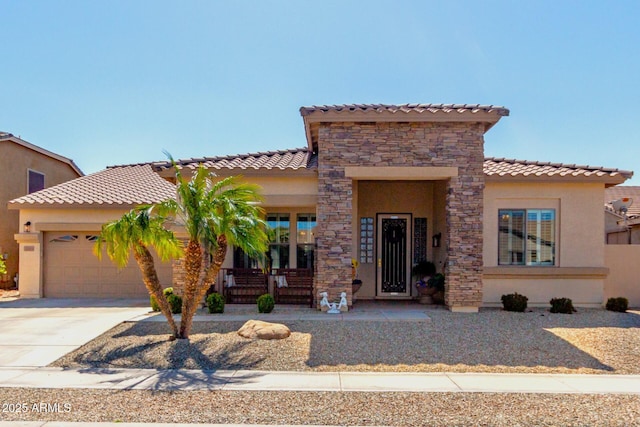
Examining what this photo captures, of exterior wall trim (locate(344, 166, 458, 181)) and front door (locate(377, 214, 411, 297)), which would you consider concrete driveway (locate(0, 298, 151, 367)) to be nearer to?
exterior wall trim (locate(344, 166, 458, 181))

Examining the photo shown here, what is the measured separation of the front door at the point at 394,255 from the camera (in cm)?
1339

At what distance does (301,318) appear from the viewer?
9.93m

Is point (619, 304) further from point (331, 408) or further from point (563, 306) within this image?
point (331, 408)

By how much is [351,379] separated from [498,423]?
2.17 m

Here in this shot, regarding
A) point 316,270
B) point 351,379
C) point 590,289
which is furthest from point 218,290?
point 590,289

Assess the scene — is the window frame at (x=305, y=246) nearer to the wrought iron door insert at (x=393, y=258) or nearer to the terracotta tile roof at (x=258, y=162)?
the terracotta tile roof at (x=258, y=162)

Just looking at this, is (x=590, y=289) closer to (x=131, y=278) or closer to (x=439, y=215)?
(x=439, y=215)

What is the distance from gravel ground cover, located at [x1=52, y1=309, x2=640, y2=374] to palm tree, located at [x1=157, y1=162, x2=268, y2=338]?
3.34ft

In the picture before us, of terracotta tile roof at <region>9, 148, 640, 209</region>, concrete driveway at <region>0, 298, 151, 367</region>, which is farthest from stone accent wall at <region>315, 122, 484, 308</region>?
concrete driveway at <region>0, 298, 151, 367</region>

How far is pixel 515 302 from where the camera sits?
10805 mm

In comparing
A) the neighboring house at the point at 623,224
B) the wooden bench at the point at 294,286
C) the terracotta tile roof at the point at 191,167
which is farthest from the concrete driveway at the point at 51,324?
the neighboring house at the point at 623,224

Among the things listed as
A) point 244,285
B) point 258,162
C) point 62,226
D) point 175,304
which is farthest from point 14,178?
point 244,285

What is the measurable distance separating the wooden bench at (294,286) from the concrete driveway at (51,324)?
3.74 metres

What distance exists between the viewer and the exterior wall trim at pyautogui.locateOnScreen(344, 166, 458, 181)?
1074cm
